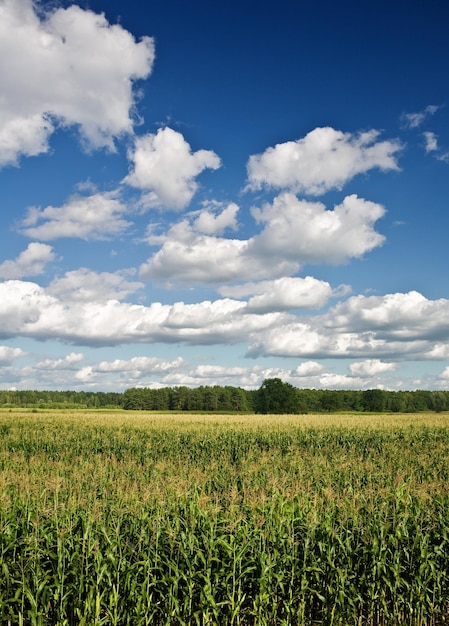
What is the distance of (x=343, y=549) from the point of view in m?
8.88

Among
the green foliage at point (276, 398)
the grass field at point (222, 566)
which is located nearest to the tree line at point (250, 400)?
the green foliage at point (276, 398)

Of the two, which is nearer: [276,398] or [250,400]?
[276,398]

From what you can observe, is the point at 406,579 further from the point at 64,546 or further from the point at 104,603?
the point at 64,546

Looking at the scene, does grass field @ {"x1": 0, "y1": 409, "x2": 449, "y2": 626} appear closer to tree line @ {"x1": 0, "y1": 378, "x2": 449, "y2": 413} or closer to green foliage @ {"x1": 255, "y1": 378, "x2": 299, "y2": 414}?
green foliage @ {"x1": 255, "y1": 378, "x2": 299, "y2": 414}

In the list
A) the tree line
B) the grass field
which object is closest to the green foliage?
the tree line

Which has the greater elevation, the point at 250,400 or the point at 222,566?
the point at 222,566

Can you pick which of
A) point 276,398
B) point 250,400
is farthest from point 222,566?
point 250,400

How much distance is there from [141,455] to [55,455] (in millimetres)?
4486

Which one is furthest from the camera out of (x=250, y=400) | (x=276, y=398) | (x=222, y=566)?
(x=250, y=400)

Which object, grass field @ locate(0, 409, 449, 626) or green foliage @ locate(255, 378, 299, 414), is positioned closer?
grass field @ locate(0, 409, 449, 626)

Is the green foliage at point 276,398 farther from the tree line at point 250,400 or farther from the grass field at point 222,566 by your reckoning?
the grass field at point 222,566

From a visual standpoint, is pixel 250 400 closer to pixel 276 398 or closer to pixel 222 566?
pixel 276 398

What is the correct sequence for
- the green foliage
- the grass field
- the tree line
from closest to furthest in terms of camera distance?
1. the grass field
2. the green foliage
3. the tree line

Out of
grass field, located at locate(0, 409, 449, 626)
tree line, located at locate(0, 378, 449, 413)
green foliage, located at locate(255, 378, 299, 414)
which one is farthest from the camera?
tree line, located at locate(0, 378, 449, 413)
